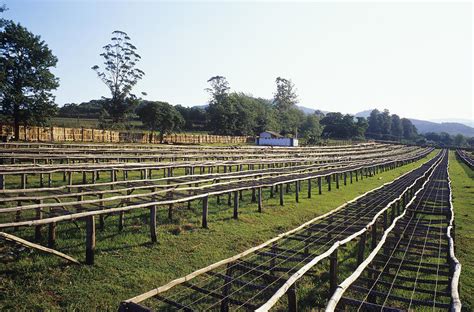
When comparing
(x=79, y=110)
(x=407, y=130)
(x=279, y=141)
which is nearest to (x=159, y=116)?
(x=279, y=141)

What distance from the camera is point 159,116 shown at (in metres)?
47.8

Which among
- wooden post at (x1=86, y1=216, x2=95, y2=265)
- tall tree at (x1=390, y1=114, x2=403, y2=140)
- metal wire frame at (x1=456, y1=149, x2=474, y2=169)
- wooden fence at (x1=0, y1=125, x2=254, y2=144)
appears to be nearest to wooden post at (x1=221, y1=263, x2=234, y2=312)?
wooden post at (x1=86, y1=216, x2=95, y2=265)

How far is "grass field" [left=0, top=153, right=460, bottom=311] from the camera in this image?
5.65 metres

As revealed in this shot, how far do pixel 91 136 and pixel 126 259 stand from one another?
38.5m

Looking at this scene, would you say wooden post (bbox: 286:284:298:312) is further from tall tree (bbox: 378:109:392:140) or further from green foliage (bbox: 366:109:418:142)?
tall tree (bbox: 378:109:392:140)

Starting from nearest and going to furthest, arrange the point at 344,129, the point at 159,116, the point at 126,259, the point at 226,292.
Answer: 1. the point at 226,292
2. the point at 126,259
3. the point at 159,116
4. the point at 344,129

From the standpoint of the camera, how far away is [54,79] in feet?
107

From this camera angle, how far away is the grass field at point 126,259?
5.65m

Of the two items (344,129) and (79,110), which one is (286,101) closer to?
(344,129)

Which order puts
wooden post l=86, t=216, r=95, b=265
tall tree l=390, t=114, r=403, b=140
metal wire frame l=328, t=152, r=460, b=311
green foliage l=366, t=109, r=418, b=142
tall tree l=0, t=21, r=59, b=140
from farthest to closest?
tall tree l=390, t=114, r=403, b=140 < green foliage l=366, t=109, r=418, b=142 < tall tree l=0, t=21, r=59, b=140 < wooden post l=86, t=216, r=95, b=265 < metal wire frame l=328, t=152, r=460, b=311

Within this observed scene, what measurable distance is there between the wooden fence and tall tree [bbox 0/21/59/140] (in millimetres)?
2351

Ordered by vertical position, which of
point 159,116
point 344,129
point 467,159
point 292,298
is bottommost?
point 467,159

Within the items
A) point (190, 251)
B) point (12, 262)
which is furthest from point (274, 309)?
point (12, 262)

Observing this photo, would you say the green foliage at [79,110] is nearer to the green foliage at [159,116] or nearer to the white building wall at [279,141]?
the green foliage at [159,116]
